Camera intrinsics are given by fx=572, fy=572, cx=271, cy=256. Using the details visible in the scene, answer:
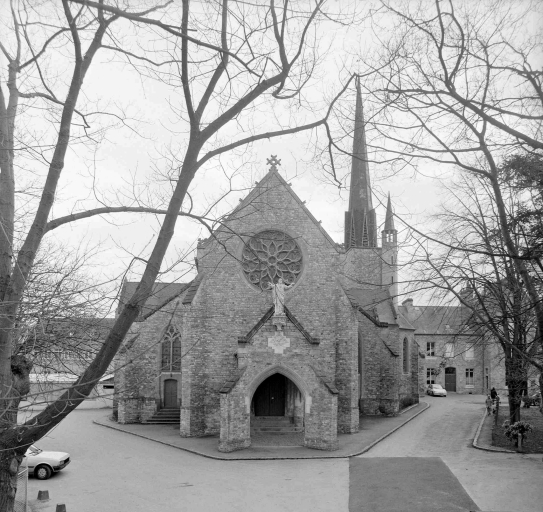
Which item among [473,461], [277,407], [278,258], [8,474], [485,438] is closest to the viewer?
[8,474]

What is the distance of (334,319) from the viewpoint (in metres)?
23.1

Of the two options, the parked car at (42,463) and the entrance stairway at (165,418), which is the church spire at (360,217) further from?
the parked car at (42,463)

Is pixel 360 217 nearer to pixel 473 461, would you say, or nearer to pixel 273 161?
pixel 273 161

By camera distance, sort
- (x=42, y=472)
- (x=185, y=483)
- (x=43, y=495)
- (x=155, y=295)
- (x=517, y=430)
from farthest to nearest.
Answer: (x=517, y=430) < (x=42, y=472) < (x=185, y=483) < (x=43, y=495) < (x=155, y=295)

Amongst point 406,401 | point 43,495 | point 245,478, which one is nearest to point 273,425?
point 245,478

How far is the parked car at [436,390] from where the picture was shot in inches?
1868

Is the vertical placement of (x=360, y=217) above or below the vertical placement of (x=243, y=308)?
above

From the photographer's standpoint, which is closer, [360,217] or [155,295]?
[155,295]

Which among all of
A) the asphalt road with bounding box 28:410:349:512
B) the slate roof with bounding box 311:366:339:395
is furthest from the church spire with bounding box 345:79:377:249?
the asphalt road with bounding box 28:410:349:512

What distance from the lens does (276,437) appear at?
21.6 metres

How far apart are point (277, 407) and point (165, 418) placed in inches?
244

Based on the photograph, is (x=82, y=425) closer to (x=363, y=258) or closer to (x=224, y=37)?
(x=363, y=258)

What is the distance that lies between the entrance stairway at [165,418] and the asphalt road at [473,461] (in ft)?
32.7

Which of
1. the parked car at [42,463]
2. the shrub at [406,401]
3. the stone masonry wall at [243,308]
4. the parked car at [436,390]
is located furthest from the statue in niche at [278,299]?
the parked car at [436,390]
